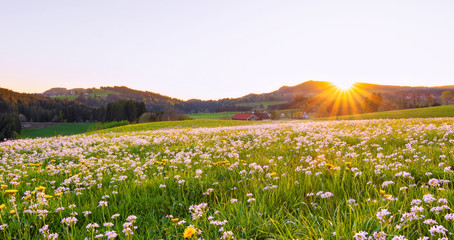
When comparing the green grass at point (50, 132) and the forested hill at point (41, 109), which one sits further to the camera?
the forested hill at point (41, 109)

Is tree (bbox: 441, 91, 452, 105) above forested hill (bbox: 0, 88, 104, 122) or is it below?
below

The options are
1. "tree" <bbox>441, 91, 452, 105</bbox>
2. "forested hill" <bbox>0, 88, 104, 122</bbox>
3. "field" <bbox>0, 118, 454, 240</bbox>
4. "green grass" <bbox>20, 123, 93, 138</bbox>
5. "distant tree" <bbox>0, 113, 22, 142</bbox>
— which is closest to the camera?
"field" <bbox>0, 118, 454, 240</bbox>

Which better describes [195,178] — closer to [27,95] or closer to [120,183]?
[120,183]

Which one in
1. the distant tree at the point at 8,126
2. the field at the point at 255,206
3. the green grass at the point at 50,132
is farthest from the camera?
the green grass at the point at 50,132

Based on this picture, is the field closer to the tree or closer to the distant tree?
the distant tree


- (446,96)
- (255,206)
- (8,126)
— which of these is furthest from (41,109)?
(446,96)

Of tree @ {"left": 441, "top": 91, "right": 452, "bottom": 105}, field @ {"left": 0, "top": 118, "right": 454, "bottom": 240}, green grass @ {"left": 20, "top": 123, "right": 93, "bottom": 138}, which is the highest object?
tree @ {"left": 441, "top": 91, "right": 452, "bottom": 105}

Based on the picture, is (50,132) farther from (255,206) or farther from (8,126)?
(255,206)

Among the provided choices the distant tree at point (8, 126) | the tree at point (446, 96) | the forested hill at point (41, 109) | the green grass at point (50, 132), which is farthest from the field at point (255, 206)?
the forested hill at point (41, 109)

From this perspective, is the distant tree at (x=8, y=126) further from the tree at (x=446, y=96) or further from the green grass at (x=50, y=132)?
the tree at (x=446, y=96)

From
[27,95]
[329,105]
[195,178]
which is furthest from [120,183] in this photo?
[27,95]

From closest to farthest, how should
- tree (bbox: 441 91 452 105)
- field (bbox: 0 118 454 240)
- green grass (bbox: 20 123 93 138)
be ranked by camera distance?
field (bbox: 0 118 454 240) < tree (bbox: 441 91 452 105) < green grass (bbox: 20 123 93 138)

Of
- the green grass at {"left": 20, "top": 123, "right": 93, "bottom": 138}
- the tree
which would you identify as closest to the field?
the green grass at {"left": 20, "top": 123, "right": 93, "bottom": 138}

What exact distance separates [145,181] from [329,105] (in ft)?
355
